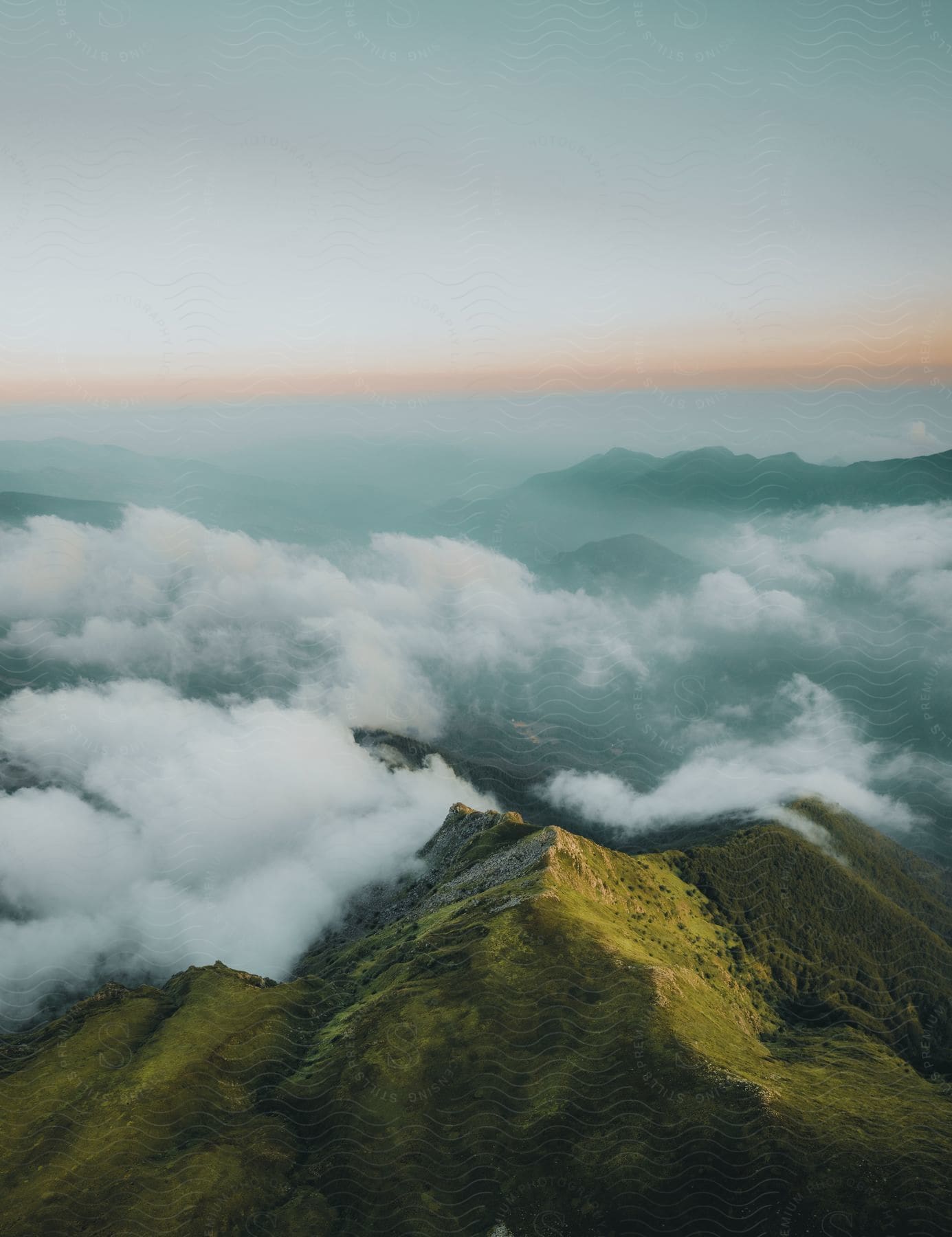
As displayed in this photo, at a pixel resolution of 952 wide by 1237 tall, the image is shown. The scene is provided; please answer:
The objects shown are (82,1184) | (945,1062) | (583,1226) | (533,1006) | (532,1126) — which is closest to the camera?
(583,1226)

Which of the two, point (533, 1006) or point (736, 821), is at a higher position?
point (533, 1006)

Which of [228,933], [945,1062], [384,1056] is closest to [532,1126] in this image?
[384,1056]

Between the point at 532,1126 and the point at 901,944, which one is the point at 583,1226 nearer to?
the point at 532,1126

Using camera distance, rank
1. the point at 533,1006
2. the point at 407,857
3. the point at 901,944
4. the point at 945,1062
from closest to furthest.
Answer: the point at 533,1006
the point at 945,1062
the point at 901,944
the point at 407,857

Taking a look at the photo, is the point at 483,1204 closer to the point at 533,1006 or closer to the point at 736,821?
the point at 533,1006

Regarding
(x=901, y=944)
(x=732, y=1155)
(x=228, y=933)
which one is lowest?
(x=228, y=933)

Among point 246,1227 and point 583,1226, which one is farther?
point 246,1227
